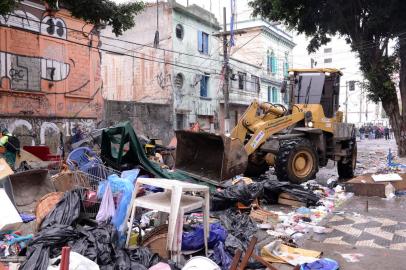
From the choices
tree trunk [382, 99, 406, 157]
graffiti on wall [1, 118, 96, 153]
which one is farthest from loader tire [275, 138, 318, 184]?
tree trunk [382, 99, 406, 157]

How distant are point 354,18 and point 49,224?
610 inches

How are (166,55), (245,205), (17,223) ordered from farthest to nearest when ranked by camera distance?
(166,55), (245,205), (17,223)

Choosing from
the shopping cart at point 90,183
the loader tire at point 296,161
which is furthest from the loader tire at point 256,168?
the shopping cart at point 90,183

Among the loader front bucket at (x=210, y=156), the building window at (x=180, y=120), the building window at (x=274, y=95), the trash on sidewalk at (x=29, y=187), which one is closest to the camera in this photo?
the trash on sidewalk at (x=29, y=187)

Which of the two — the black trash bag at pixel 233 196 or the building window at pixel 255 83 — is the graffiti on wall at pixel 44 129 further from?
the building window at pixel 255 83

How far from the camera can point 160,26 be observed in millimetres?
23844

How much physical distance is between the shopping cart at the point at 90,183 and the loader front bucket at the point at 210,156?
5.56 feet

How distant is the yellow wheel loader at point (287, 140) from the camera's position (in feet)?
25.5

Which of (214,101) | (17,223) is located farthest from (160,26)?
(17,223)

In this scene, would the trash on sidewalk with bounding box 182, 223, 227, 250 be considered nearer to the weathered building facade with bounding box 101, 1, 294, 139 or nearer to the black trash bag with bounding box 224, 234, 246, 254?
the black trash bag with bounding box 224, 234, 246, 254

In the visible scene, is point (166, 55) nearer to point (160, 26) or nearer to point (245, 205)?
point (160, 26)

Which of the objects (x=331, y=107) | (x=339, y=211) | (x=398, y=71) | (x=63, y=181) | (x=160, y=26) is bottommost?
(x=339, y=211)

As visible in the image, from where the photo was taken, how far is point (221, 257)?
427 centimetres

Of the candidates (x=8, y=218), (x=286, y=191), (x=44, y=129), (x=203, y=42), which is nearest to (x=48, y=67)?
(x=44, y=129)
